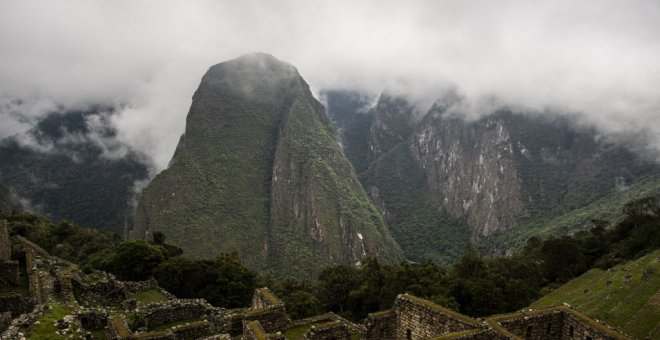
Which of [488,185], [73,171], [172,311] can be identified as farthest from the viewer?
[488,185]

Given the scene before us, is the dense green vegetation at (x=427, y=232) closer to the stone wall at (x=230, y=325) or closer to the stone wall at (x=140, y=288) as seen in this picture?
the stone wall at (x=140, y=288)

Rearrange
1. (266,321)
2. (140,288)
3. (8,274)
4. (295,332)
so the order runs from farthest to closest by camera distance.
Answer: (140,288)
(8,274)
(295,332)
(266,321)

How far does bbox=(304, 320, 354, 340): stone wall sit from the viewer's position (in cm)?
1026

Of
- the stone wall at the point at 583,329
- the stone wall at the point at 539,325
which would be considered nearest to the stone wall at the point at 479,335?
the stone wall at the point at 539,325

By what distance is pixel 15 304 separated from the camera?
13.9m

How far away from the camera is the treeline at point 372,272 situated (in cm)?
2806

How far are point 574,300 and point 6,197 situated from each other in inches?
3716

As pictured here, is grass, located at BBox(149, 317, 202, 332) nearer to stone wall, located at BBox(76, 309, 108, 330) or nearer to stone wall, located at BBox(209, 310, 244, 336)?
stone wall, located at BBox(76, 309, 108, 330)

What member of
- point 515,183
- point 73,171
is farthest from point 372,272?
point 515,183

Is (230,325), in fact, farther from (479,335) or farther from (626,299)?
(626,299)

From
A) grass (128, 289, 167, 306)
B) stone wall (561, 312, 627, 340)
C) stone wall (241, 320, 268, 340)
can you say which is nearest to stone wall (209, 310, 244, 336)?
stone wall (241, 320, 268, 340)

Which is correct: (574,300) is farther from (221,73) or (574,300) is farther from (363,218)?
(221,73)

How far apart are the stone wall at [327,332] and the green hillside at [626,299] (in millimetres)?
10072

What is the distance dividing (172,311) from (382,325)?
858 cm
